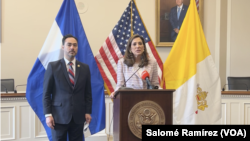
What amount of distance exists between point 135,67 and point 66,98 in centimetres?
74

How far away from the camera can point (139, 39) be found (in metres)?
2.36

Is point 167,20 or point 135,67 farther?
point 167,20

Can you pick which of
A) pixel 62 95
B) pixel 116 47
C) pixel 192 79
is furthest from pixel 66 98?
pixel 192 79

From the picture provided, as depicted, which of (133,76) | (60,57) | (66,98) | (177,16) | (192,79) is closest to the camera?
(66,98)

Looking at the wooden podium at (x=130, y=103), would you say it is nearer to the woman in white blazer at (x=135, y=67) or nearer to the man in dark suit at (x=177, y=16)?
the woman in white blazer at (x=135, y=67)

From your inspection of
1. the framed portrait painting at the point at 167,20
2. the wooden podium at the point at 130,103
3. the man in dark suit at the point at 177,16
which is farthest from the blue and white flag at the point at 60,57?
the man in dark suit at the point at 177,16

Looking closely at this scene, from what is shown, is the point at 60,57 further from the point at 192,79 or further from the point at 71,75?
the point at 192,79

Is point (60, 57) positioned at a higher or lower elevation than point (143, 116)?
higher

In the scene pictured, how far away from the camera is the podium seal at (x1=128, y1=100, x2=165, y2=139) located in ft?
5.89

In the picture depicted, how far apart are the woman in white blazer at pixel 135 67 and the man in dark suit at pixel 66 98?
0.39m

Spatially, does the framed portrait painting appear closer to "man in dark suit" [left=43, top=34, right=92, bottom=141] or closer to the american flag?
the american flag

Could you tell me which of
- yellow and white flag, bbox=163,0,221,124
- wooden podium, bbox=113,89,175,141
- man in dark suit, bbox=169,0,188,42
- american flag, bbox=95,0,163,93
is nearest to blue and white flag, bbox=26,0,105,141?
american flag, bbox=95,0,163,93

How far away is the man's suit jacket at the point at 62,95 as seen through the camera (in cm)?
219

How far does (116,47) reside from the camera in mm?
3355
